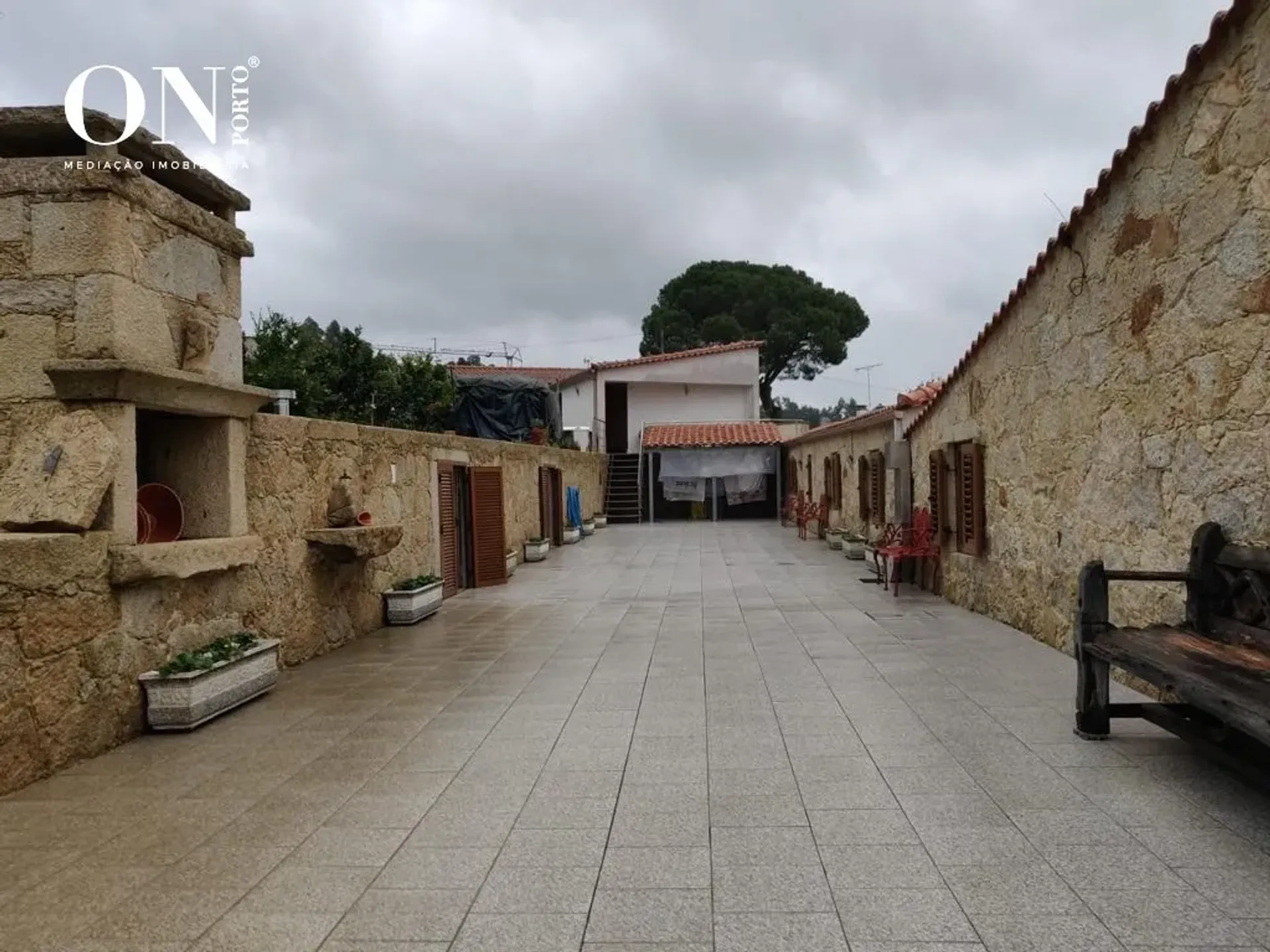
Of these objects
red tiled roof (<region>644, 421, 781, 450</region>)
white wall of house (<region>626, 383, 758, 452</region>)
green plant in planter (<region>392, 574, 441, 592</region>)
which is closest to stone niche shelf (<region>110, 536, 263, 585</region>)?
green plant in planter (<region>392, 574, 441, 592</region>)

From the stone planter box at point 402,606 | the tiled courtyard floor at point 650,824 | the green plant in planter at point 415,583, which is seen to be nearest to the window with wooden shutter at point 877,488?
the green plant in planter at point 415,583

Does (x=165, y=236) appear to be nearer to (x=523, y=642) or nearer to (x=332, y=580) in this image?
(x=332, y=580)

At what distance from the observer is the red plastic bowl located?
5031mm

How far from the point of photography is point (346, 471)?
706cm

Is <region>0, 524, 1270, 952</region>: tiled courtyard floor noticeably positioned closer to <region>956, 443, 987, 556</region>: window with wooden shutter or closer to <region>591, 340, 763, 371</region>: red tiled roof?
<region>956, 443, 987, 556</region>: window with wooden shutter

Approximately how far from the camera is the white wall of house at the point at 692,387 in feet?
93.7

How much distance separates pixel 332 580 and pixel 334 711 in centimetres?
205

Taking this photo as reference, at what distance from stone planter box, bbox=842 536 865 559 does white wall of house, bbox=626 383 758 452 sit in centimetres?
1602

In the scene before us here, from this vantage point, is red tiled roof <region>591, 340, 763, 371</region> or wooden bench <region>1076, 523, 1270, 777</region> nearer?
wooden bench <region>1076, 523, 1270, 777</region>

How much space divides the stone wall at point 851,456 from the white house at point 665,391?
8.62m

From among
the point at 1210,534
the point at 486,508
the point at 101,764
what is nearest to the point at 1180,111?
the point at 1210,534

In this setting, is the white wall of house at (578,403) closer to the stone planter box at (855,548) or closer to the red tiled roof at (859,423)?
the red tiled roof at (859,423)

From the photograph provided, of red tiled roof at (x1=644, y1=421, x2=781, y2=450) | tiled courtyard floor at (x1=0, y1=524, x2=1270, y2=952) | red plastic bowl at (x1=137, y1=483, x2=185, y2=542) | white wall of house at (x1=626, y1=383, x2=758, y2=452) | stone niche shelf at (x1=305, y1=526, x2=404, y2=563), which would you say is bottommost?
tiled courtyard floor at (x1=0, y1=524, x2=1270, y2=952)

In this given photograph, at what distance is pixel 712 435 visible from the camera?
82.0 ft
